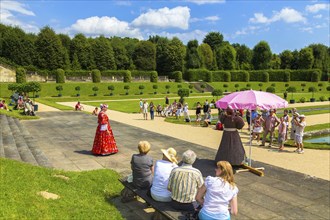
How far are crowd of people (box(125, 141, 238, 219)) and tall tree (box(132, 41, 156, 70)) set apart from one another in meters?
68.9

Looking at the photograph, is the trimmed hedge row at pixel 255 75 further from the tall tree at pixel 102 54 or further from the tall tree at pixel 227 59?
the tall tree at pixel 102 54

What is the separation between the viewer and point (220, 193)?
439cm

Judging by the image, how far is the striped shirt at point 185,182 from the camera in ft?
16.4

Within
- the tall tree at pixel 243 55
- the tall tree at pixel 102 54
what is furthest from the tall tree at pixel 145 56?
the tall tree at pixel 243 55

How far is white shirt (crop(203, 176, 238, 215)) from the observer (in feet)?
14.4

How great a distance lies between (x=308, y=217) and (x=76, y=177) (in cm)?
575

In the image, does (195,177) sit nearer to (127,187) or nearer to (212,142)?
(127,187)

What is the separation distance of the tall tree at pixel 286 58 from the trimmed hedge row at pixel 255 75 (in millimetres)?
8420

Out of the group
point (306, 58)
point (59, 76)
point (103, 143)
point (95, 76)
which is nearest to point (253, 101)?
point (103, 143)

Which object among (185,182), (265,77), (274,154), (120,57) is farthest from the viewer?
(120,57)

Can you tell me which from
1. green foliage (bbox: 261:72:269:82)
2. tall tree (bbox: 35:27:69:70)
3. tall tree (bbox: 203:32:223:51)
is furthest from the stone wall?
tall tree (bbox: 203:32:223:51)

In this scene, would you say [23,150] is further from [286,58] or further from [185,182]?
[286,58]

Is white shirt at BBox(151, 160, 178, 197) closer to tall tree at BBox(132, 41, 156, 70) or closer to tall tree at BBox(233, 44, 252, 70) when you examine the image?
tall tree at BBox(132, 41, 156, 70)

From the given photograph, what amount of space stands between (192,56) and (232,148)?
69116 millimetres
